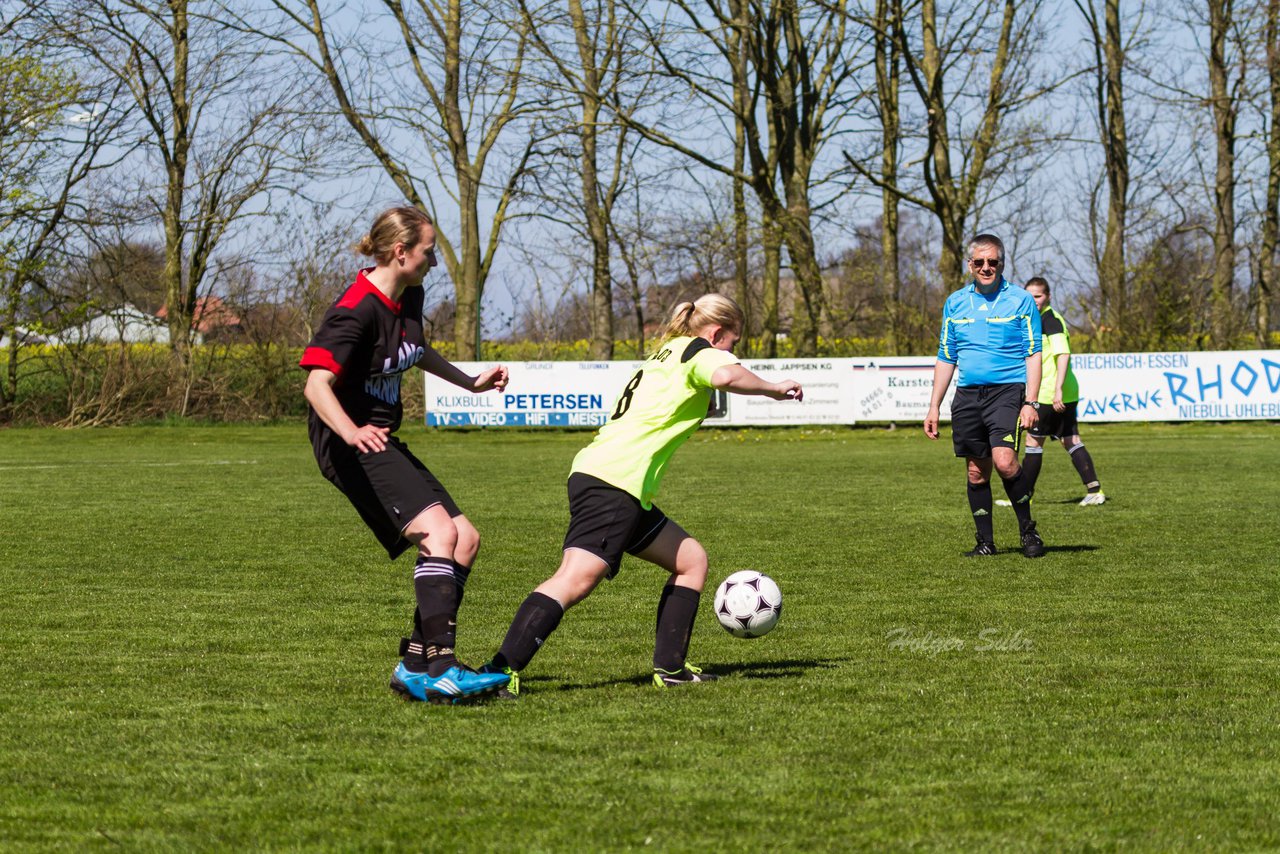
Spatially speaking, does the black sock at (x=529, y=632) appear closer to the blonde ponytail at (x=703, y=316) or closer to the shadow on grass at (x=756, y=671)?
the shadow on grass at (x=756, y=671)

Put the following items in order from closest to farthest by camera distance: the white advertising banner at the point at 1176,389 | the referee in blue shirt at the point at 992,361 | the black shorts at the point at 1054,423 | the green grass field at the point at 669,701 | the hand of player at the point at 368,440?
the green grass field at the point at 669,701 → the hand of player at the point at 368,440 → the referee in blue shirt at the point at 992,361 → the black shorts at the point at 1054,423 → the white advertising banner at the point at 1176,389

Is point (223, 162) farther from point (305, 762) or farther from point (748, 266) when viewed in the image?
point (305, 762)

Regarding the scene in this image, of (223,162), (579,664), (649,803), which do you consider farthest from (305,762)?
(223,162)

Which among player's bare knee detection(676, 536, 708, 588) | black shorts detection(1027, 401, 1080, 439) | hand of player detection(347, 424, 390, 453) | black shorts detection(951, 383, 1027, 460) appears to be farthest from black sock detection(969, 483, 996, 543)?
hand of player detection(347, 424, 390, 453)

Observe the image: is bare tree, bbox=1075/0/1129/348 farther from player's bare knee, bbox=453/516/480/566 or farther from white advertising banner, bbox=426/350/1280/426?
player's bare knee, bbox=453/516/480/566

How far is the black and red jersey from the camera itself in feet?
16.5

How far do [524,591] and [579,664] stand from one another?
239 centimetres

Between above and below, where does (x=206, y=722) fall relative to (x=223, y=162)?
below

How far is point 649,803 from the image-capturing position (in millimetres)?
3854

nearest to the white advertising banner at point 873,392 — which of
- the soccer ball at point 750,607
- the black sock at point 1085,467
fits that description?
the black sock at point 1085,467

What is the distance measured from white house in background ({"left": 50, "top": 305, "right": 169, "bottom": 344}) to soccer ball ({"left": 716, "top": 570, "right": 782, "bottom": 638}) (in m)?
31.1

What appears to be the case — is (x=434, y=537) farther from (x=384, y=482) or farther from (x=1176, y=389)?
(x=1176, y=389)

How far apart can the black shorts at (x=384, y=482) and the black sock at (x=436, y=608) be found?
0.54ft

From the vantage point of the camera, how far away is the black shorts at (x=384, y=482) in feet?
17.0
